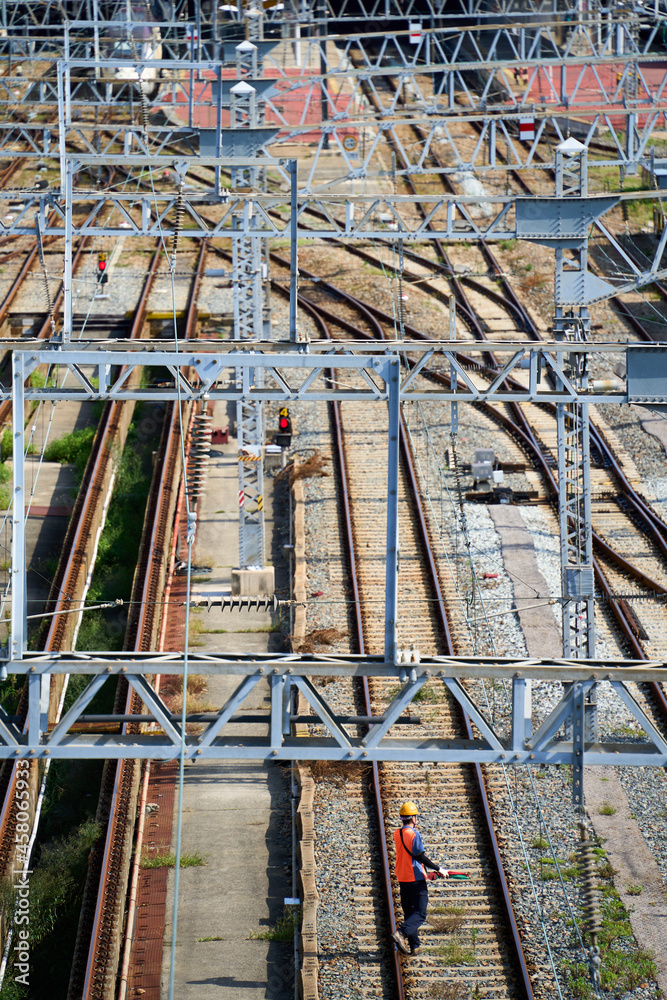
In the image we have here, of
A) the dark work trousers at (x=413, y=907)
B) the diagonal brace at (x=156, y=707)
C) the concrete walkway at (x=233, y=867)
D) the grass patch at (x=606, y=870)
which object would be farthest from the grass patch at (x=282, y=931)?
the diagonal brace at (x=156, y=707)

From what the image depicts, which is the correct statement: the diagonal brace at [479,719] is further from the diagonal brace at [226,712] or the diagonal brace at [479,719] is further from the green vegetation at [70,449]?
the green vegetation at [70,449]

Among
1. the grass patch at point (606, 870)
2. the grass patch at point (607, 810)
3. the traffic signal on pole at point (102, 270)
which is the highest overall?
the traffic signal on pole at point (102, 270)

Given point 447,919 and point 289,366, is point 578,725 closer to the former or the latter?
point 289,366

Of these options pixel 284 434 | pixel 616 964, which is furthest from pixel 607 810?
pixel 284 434

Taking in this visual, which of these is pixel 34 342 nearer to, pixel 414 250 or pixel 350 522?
pixel 350 522

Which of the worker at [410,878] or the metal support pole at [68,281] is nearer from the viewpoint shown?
the worker at [410,878]

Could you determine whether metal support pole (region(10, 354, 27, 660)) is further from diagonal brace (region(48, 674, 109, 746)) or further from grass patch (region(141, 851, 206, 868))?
grass patch (region(141, 851, 206, 868))
